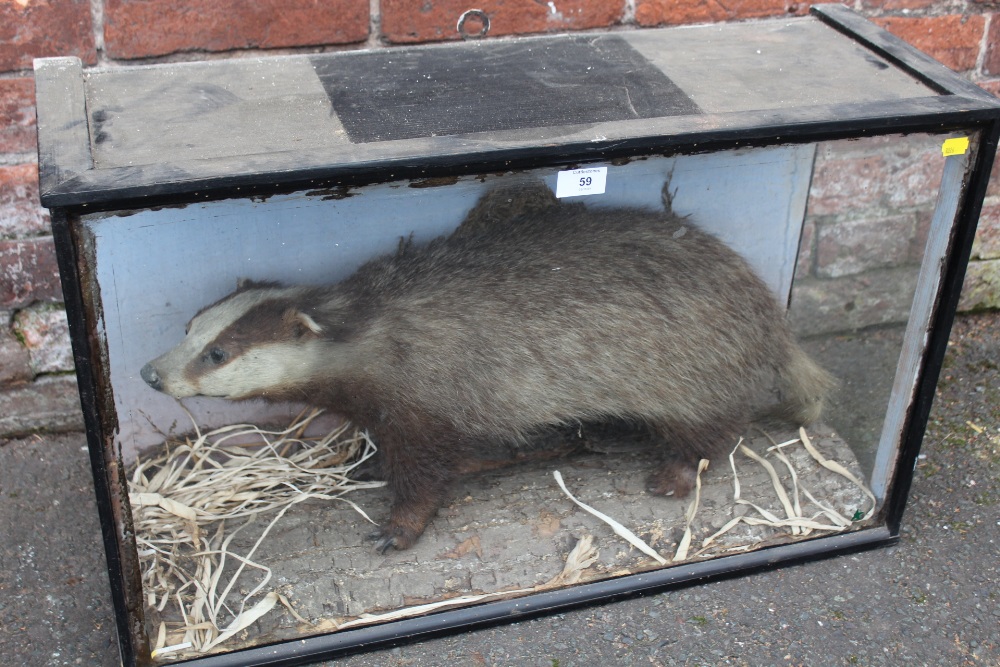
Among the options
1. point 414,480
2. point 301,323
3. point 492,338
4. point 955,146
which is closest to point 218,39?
point 301,323

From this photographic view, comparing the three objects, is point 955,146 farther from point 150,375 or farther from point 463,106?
point 150,375

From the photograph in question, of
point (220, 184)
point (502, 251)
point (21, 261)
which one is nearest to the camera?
point (220, 184)

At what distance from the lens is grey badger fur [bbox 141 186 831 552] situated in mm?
2240

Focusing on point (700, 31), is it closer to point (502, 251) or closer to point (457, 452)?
point (502, 251)

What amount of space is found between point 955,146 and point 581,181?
75 centimetres

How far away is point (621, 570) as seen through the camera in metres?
2.30

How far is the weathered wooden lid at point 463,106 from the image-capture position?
1647mm

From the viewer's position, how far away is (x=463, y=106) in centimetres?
189

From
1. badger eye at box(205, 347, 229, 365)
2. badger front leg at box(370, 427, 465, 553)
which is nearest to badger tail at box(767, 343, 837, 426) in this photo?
badger front leg at box(370, 427, 465, 553)

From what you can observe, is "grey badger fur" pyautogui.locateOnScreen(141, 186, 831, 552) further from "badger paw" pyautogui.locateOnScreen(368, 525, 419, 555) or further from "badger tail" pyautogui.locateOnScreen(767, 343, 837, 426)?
"badger tail" pyautogui.locateOnScreen(767, 343, 837, 426)

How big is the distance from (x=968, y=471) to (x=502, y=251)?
1.40 meters

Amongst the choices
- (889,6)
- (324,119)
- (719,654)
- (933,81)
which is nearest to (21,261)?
(324,119)

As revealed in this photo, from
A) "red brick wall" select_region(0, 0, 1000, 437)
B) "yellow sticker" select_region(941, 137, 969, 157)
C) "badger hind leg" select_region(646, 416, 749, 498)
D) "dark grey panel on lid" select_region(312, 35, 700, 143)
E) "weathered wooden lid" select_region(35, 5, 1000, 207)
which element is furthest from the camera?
"badger hind leg" select_region(646, 416, 749, 498)

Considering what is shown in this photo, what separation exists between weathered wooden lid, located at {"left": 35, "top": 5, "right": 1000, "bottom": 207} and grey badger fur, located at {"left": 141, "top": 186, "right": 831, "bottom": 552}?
1.05 ft
